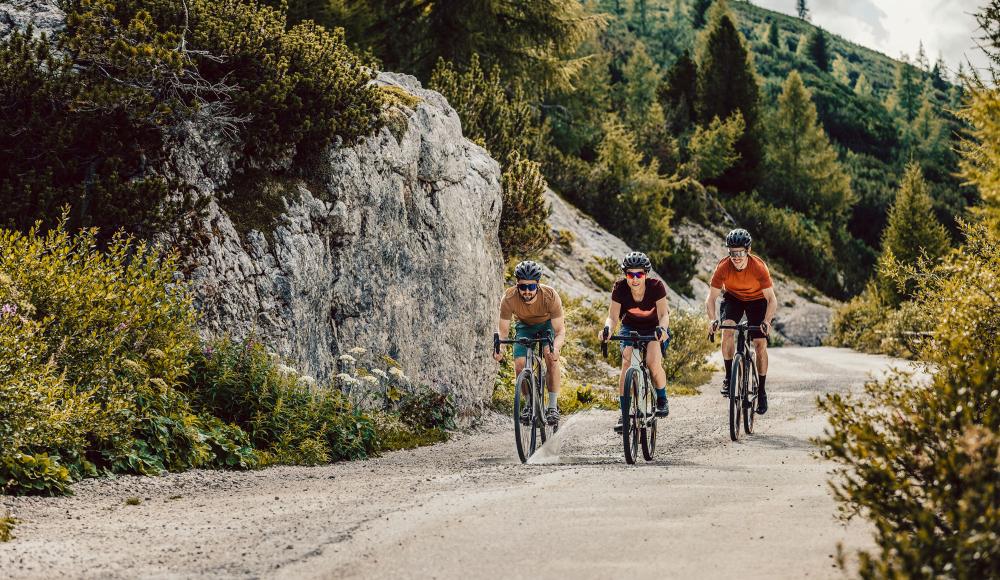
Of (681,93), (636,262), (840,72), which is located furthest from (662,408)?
(840,72)

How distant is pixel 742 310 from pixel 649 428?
2.34 meters

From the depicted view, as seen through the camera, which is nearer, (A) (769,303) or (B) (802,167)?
(A) (769,303)

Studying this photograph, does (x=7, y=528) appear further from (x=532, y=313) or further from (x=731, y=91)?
(x=731, y=91)

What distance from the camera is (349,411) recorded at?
10297 millimetres

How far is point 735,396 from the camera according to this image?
10.1 m

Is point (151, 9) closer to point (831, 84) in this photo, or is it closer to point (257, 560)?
point (257, 560)

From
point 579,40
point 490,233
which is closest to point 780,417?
point 490,233

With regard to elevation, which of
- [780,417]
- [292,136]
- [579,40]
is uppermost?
[579,40]

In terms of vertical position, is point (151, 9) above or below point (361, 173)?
above

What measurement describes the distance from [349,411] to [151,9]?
5077 millimetres

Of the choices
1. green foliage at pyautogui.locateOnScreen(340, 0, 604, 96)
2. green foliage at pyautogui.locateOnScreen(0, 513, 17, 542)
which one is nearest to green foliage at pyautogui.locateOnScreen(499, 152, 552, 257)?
green foliage at pyautogui.locateOnScreen(340, 0, 604, 96)

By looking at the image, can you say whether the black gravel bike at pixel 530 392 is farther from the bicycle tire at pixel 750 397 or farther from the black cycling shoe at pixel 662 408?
the bicycle tire at pixel 750 397

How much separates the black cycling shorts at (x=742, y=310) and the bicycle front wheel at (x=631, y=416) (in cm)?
238

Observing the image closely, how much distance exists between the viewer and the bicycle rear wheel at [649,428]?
8.80 metres
